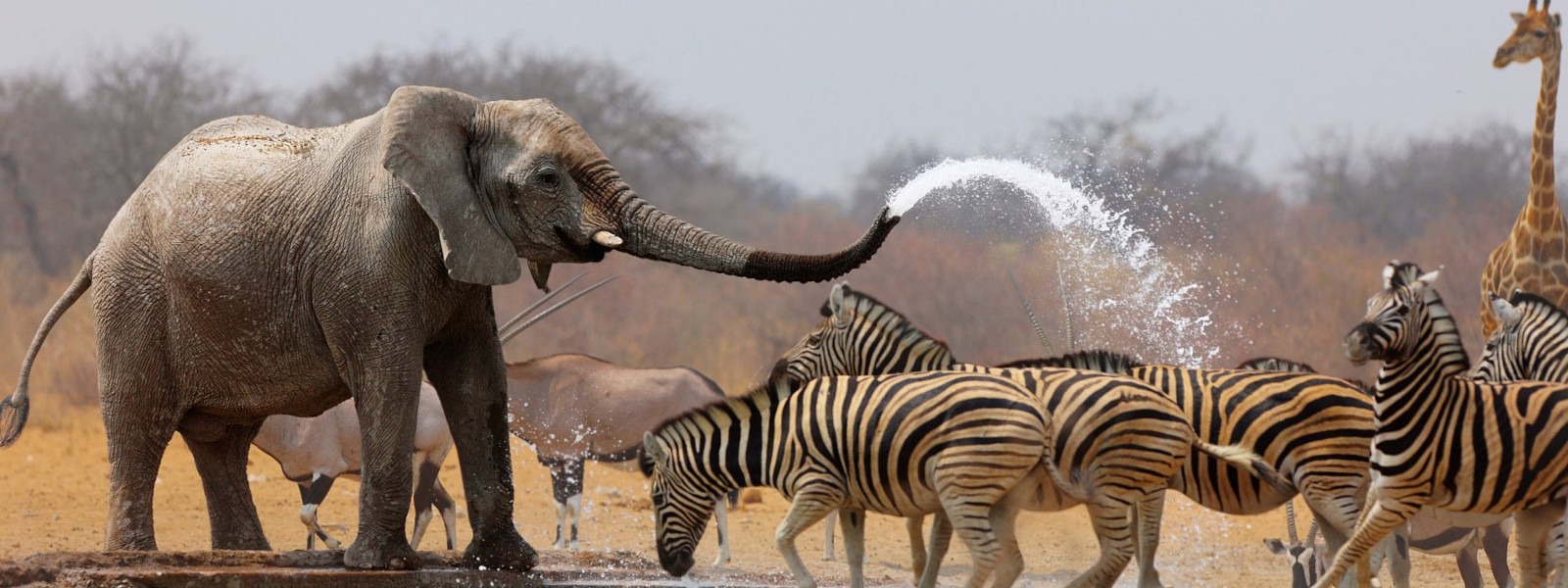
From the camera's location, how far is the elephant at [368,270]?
6879 millimetres

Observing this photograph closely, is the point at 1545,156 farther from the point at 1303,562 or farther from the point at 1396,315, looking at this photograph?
the point at 1396,315

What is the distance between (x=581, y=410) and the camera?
Result: 12727 mm

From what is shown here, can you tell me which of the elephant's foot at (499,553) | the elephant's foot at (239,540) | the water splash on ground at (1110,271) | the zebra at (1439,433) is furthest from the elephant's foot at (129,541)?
the zebra at (1439,433)

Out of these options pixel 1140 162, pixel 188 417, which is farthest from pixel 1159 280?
pixel 188 417

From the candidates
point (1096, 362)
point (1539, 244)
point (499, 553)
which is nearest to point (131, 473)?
point (499, 553)

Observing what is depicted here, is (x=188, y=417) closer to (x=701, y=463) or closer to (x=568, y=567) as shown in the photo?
(x=568, y=567)

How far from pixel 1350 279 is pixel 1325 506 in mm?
15171

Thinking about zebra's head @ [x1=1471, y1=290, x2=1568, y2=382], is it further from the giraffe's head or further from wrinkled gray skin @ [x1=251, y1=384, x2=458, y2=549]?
wrinkled gray skin @ [x1=251, y1=384, x2=458, y2=549]

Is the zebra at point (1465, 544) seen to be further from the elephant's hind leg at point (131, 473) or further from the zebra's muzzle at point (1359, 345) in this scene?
the elephant's hind leg at point (131, 473)

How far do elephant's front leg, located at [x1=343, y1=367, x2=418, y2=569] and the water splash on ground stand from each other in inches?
132

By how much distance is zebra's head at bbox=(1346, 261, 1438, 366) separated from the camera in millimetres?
6234

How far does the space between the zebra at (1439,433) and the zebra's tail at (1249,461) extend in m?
0.37

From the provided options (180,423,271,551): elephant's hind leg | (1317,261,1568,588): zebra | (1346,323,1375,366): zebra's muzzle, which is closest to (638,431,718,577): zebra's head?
(180,423,271,551): elephant's hind leg

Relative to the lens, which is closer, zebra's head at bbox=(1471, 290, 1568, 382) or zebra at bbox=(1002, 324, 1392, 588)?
zebra at bbox=(1002, 324, 1392, 588)
